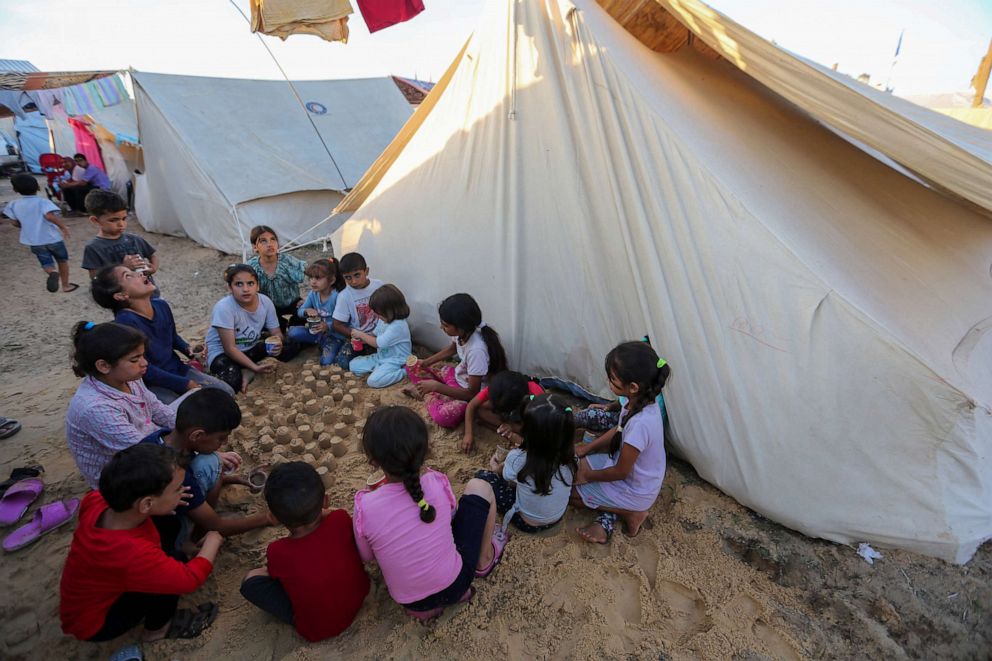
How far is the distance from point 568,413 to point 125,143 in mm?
9699

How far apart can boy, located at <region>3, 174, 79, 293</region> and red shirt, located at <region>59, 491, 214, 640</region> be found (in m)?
5.72

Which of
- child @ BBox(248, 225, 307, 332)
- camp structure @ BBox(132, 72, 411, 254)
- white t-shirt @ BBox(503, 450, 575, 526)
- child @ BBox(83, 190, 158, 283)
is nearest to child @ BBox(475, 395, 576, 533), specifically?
white t-shirt @ BBox(503, 450, 575, 526)

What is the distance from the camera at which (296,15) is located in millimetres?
3781

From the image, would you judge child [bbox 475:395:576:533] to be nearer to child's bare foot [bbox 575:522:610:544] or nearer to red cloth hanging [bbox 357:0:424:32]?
child's bare foot [bbox 575:522:610:544]

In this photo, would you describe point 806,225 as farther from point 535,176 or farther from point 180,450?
point 180,450

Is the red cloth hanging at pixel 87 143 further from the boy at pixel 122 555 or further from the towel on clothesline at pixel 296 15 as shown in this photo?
the boy at pixel 122 555

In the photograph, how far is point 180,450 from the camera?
6.65ft

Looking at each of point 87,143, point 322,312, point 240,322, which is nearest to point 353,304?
point 322,312

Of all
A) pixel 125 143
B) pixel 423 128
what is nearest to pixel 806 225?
pixel 423 128

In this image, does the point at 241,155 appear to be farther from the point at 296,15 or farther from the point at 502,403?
the point at 502,403

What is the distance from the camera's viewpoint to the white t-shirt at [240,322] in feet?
10.7

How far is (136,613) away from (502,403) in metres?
1.55

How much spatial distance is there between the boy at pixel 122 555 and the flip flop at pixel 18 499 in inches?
40.9

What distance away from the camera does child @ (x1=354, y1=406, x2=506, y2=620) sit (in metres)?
1.55
